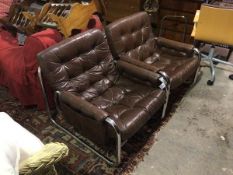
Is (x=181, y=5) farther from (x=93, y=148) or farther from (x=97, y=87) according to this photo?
(x=93, y=148)

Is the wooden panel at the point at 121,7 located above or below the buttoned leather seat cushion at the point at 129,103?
above

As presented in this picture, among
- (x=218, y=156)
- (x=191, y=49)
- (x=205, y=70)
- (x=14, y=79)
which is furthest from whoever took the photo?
(x=205, y=70)

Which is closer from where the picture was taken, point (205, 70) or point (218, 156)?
point (218, 156)

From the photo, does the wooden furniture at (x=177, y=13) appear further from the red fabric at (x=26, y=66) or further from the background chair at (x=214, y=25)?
the red fabric at (x=26, y=66)

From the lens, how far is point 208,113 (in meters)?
2.40

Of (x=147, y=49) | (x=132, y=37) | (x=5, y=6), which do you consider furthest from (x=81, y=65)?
(x=5, y=6)

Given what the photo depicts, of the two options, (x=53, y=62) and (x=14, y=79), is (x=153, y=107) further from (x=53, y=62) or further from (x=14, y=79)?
(x=14, y=79)

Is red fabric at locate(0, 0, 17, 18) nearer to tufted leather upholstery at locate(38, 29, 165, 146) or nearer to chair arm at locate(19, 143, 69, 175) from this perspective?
tufted leather upholstery at locate(38, 29, 165, 146)

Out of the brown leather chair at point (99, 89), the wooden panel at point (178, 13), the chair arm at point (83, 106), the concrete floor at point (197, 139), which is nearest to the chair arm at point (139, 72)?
the brown leather chair at point (99, 89)

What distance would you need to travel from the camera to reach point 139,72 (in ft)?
6.98

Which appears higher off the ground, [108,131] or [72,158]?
[108,131]

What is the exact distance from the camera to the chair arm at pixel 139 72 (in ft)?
6.75

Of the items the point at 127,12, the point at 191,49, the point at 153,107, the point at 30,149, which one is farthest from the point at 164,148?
the point at 127,12

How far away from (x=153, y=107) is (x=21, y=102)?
131cm
